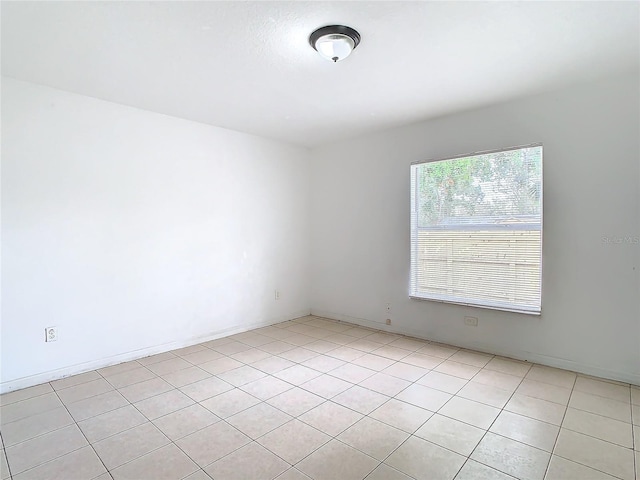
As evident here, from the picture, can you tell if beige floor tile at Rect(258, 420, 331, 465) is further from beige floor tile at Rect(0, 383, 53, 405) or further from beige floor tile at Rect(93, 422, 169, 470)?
beige floor tile at Rect(0, 383, 53, 405)

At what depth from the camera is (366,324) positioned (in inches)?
179

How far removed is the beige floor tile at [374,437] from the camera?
200cm

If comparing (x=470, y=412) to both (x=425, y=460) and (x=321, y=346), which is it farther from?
(x=321, y=346)

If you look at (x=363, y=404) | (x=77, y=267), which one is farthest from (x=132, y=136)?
(x=363, y=404)

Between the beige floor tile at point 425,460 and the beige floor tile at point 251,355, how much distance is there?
179 cm

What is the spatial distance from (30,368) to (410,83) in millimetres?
3867

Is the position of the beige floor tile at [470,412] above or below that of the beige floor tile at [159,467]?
above

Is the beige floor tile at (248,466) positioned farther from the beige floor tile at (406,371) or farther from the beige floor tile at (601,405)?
the beige floor tile at (601,405)

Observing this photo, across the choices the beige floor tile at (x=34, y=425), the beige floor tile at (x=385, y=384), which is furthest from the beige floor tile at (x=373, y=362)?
the beige floor tile at (x=34, y=425)

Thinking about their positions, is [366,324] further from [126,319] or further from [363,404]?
[126,319]

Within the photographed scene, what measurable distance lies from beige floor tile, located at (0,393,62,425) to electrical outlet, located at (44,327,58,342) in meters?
0.47

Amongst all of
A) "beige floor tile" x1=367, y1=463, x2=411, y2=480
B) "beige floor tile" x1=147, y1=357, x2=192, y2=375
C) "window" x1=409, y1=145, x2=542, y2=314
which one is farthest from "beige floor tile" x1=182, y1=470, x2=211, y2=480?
"window" x1=409, y1=145, x2=542, y2=314

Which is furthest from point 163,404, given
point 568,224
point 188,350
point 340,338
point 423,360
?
point 568,224

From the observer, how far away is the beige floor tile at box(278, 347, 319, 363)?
344 centimetres
